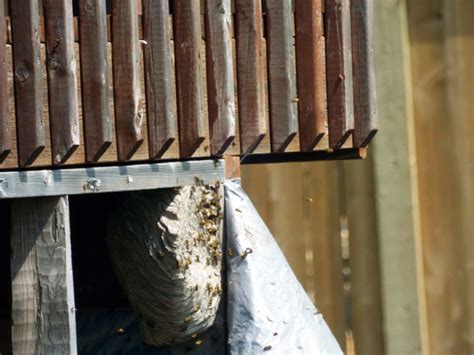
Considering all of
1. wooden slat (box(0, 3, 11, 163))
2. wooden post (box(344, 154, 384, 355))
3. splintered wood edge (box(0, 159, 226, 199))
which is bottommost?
wooden post (box(344, 154, 384, 355))

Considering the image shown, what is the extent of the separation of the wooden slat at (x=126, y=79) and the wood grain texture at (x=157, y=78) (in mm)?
51

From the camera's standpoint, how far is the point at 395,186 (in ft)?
17.1

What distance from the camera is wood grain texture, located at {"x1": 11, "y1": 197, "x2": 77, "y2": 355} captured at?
3131mm

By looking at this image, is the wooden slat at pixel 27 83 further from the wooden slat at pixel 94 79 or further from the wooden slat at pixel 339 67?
the wooden slat at pixel 339 67

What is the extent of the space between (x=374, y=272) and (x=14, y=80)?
2.51 metres

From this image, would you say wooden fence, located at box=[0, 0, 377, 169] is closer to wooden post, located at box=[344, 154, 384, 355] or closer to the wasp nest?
the wasp nest

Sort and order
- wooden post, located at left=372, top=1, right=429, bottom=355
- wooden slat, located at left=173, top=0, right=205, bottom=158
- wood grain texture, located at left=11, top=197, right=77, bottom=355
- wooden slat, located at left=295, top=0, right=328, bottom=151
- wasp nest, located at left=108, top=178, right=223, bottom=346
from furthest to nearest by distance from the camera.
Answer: wooden post, located at left=372, top=1, right=429, bottom=355 < wooden slat, located at left=295, top=0, right=328, bottom=151 < wasp nest, located at left=108, top=178, right=223, bottom=346 < wooden slat, located at left=173, top=0, right=205, bottom=158 < wood grain texture, located at left=11, top=197, right=77, bottom=355

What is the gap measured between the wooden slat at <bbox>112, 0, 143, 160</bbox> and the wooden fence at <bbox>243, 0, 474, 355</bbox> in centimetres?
199

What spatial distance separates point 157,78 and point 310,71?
0.53m

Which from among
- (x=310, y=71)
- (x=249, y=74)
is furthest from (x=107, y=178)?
(x=310, y=71)

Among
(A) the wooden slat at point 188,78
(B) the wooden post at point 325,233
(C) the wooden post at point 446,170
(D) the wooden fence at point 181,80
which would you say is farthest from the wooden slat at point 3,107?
(C) the wooden post at point 446,170

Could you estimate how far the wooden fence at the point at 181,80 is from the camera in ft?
10.1

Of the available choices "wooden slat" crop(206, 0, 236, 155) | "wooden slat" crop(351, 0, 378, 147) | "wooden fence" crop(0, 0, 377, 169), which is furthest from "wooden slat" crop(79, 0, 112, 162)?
"wooden slat" crop(351, 0, 378, 147)

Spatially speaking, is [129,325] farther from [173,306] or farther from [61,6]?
[61,6]
